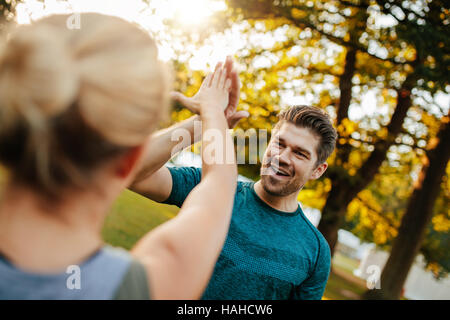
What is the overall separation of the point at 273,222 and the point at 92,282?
1.75 metres

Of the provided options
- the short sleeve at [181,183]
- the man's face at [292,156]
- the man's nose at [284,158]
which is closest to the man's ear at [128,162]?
the short sleeve at [181,183]

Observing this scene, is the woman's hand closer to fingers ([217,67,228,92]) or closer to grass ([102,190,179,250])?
fingers ([217,67,228,92])

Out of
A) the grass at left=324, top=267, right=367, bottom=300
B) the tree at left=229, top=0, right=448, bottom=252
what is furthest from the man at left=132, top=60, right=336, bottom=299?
the grass at left=324, top=267, right=367, bottom=300

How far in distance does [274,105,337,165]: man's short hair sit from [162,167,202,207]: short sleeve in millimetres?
972

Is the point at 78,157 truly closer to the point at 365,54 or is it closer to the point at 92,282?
the point at 92,282

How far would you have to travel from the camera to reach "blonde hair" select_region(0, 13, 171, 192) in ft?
2.57

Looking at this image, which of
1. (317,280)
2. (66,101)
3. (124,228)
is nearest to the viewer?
(66,101)

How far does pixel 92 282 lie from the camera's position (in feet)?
2.97

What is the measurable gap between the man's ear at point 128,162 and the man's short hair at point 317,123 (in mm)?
2122

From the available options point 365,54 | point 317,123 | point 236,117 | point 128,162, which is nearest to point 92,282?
point 128,162

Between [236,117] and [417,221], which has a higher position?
[236,117]

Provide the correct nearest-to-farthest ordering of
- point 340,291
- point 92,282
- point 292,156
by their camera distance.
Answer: point 92,282
point 292,156
point 340,291

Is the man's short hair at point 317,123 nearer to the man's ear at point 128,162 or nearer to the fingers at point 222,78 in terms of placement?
the fingers at point 222,78
